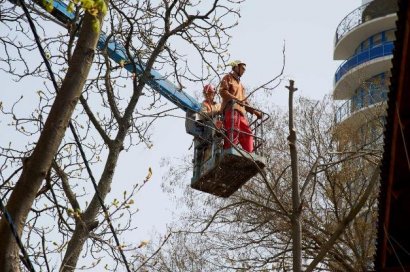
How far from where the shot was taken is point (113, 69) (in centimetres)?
879

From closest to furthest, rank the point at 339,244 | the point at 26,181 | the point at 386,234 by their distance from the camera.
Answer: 1. the point at 26,181
2. the point at 386,234
3. the point at 339,244

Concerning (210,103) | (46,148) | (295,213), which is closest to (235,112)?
(210,103)

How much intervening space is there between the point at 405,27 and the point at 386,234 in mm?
2109

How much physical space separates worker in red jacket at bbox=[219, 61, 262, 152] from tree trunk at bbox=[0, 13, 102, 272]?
5641 mm

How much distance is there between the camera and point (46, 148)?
503 centimetres

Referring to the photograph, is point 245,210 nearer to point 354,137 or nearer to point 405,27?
point 354,137

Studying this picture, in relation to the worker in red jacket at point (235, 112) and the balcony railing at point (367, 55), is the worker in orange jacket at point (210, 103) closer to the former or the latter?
the worker in red jacket at point (235, 112)

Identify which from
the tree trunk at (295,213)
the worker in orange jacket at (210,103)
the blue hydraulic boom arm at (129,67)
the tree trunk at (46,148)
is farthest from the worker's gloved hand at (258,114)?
the tree trunk at (46,148)

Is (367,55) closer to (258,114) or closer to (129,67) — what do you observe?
(258,114)

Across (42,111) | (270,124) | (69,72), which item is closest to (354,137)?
(270,124)

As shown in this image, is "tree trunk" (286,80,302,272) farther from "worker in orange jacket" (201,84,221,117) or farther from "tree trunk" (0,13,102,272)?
"tree trunk" (0,13,102,272)

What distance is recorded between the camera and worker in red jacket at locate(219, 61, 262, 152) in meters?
11.2

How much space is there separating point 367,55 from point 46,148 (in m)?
35.5

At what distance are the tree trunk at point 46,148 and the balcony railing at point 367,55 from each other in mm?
34558
